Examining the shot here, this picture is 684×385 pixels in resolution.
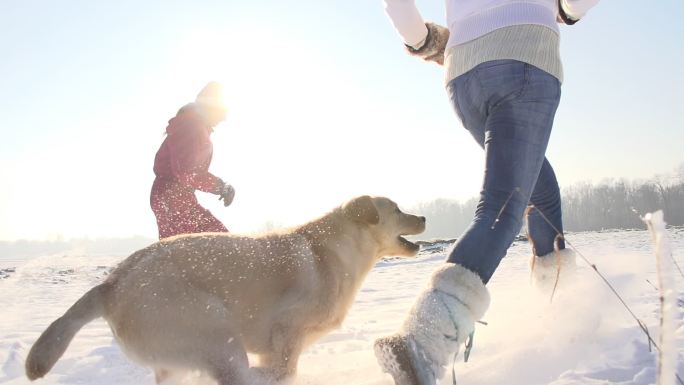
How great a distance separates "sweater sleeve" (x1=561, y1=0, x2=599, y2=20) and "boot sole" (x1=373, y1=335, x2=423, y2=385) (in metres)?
1.97

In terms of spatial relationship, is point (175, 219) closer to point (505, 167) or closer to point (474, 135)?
point (474, 135)

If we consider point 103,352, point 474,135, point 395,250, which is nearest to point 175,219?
point 103,352

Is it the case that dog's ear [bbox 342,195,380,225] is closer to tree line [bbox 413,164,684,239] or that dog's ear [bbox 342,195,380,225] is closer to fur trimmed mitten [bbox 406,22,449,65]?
fur trimmed mitten [bbox 406,22,449,65]

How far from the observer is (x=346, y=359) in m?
3.59

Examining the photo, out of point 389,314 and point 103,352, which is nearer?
point 103,352

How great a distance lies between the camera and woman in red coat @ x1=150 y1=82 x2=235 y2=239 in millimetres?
4684

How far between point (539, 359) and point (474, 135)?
50.2 inches

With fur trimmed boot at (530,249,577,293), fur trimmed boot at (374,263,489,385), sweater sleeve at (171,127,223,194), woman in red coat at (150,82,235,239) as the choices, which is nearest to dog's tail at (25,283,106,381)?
fur trimmed boot at (374,263,489,385)

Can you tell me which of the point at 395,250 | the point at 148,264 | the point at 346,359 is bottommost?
the point at 346,359

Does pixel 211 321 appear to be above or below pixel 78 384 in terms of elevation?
above

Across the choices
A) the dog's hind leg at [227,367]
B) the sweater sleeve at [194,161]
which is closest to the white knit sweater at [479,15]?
the dog's hind leg at [227,367]

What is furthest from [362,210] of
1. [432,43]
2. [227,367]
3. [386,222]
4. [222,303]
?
[227,367]

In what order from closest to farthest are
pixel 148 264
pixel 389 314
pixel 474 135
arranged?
pixel 148 264
pixel 474 135
pixel 389 314

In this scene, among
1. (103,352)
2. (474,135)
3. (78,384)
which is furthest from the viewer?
(103,352)
